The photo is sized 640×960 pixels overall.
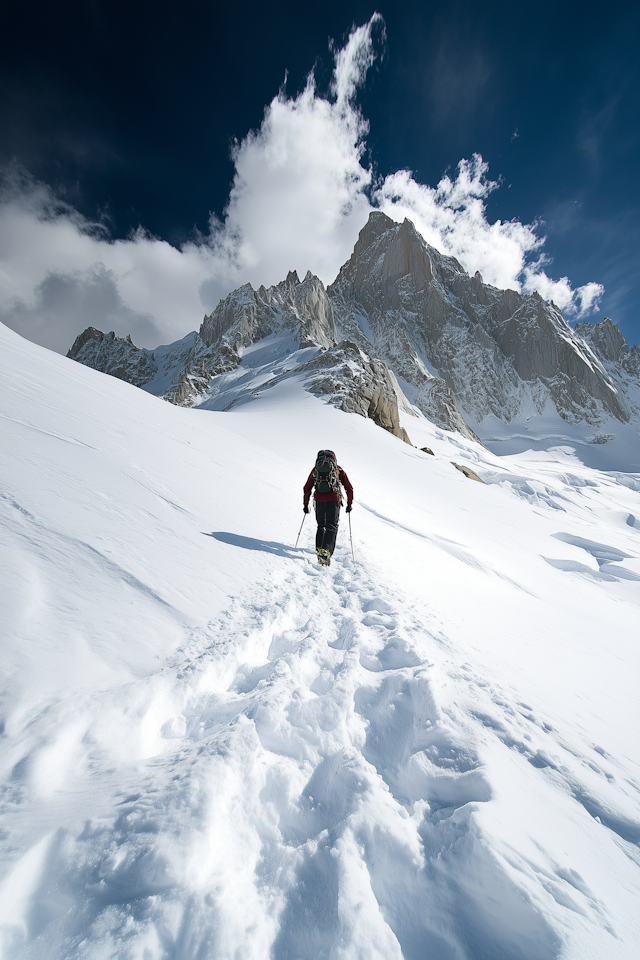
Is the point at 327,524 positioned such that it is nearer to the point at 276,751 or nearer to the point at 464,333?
the point at 276,751

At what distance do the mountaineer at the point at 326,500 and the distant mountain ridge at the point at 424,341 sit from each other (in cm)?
7122

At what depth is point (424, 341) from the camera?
116938 millimetres

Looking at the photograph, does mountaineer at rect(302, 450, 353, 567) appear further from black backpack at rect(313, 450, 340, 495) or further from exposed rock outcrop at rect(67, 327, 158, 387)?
exposed rock outcrop at rect(67, 327, 158, 387)

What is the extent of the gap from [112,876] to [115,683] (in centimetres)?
101

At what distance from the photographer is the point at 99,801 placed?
1.59 m

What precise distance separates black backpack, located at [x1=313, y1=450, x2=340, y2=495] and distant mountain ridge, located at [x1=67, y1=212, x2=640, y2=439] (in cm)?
7116

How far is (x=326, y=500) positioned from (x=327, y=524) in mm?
467

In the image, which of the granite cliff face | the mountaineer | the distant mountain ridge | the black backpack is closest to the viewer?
the mountaineer

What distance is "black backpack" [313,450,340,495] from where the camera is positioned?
6148mm

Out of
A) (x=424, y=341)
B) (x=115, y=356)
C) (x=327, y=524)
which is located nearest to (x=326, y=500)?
(x=327, y=524)

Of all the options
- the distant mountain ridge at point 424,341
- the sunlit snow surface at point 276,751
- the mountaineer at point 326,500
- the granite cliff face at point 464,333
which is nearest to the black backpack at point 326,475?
the mountaineer at point 326,500

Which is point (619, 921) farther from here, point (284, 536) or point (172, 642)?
point (284, 536)

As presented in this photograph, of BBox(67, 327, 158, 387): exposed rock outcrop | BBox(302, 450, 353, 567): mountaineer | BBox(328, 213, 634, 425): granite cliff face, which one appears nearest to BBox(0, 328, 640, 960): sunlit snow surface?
BBox(302, 450, 353, 567): mountaineer

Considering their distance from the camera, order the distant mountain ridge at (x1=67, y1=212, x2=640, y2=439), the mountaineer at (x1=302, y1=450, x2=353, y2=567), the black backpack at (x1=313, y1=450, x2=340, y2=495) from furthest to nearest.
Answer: the distant mountain ridge at (x1=67, y1=212, x2=640, y2=439) → the black backpack at (x1=313, y1=450, x2=340, y2=495) → the mountaineer at (x1=302, y1=450, x2=353, y2=567)
